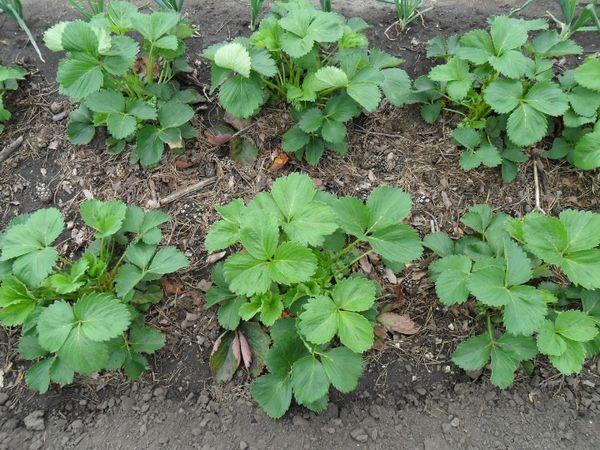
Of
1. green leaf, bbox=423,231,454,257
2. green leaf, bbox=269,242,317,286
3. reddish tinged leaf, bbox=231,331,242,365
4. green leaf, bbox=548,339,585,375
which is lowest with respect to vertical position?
reddish tinged leaf, bbox=231,331,242,365

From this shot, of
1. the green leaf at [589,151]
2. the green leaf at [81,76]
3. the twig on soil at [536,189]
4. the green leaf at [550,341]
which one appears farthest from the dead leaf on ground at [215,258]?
the green leaf at [589,151]

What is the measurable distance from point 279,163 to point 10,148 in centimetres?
123

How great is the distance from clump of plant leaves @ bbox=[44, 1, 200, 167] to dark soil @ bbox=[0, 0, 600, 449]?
4.2 inches

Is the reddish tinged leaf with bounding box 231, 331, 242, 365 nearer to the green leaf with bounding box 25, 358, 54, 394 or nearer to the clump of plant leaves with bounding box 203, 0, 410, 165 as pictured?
the green leaf with bounding box 25, 358, 54, 394

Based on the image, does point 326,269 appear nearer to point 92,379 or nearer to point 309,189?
point 309,189

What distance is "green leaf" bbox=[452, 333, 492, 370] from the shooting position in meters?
1.82

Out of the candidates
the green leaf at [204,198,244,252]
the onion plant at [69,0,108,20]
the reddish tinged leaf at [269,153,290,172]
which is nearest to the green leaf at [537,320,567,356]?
the green leaf at [204,198,244,252]

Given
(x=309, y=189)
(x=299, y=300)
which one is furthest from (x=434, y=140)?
(x=299, y=300)

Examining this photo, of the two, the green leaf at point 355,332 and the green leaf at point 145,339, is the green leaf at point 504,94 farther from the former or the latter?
the green leaf at point 145,339

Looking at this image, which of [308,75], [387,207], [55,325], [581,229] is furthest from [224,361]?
[581,229]

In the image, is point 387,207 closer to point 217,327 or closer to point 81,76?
point 217,327

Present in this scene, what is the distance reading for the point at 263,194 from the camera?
1721mm

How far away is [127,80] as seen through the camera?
2.13 m

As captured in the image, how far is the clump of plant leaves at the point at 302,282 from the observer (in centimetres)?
159
